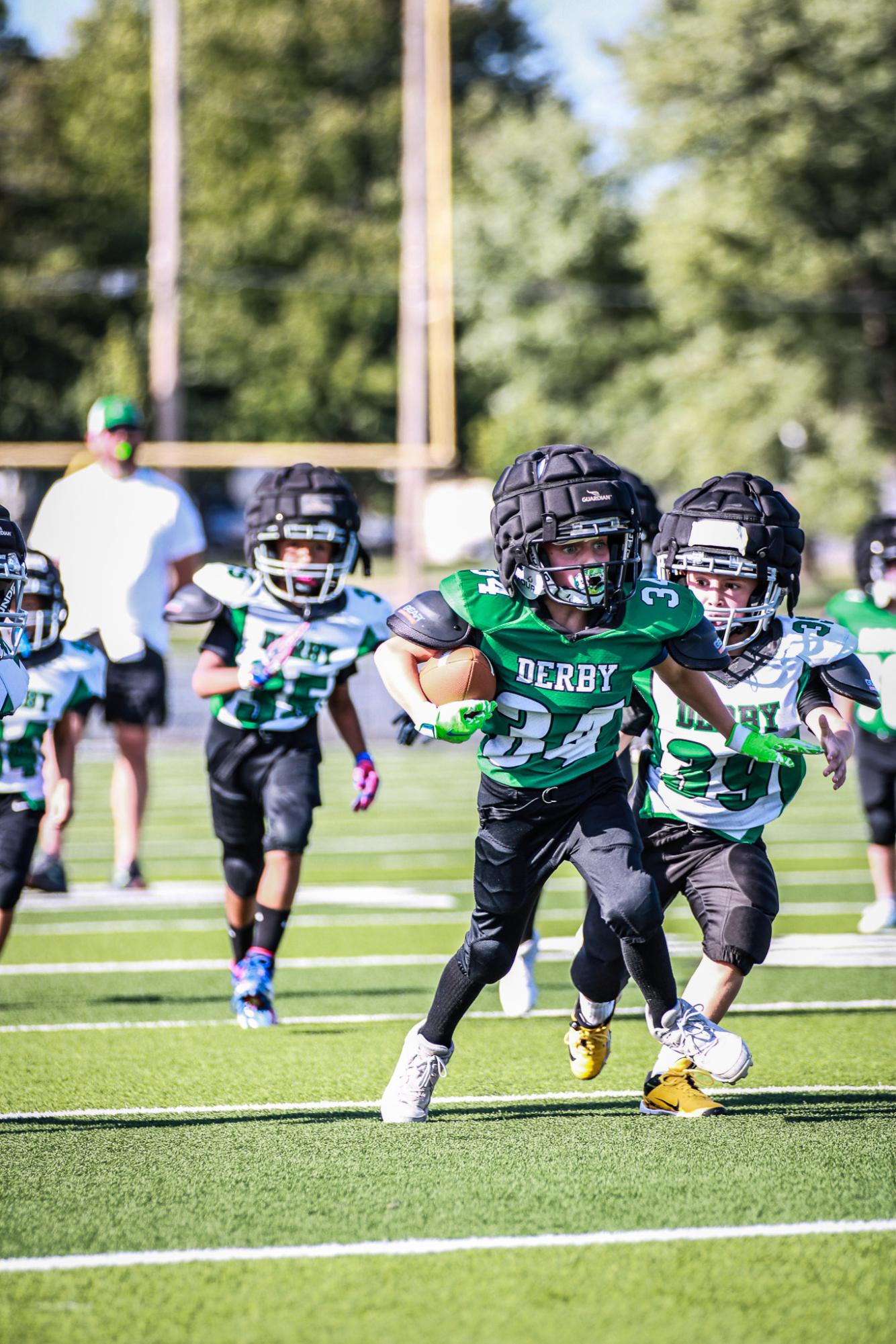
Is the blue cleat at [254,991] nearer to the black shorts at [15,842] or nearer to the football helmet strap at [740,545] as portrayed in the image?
the black shorts at [15,842]

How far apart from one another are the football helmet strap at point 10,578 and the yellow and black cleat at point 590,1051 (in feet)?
6.10

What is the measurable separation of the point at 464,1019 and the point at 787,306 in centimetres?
2454

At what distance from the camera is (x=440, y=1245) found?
3.39 metres

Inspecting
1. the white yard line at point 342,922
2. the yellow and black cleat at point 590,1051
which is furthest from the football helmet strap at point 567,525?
the white yard line at point 342,922

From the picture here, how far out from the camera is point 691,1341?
290 cm

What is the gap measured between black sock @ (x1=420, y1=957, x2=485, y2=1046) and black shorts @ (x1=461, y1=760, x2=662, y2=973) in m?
0.04

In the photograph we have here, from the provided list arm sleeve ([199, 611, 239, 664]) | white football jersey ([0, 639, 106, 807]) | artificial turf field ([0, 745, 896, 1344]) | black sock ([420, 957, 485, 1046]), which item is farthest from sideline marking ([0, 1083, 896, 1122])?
arm sleeve ([199, 611, 239, 664])

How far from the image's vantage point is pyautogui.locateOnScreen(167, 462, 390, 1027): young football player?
18.5ft

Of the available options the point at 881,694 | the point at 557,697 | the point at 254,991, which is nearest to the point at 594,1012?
the point at 557,697

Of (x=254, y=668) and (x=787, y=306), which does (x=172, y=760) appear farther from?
(x=787, y=306)

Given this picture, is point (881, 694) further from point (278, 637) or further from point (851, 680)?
point (278, 637)

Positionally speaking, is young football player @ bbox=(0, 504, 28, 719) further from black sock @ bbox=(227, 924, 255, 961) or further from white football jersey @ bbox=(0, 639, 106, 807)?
black sock @ bbox=(227, 924, 255, 961)

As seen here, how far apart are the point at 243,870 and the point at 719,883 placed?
1899mm

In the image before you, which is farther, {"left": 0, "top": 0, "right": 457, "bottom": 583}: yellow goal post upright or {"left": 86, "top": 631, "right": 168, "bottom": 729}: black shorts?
{"left": 0, "top": 0, "right": 457, "bottom": 583}: yellow goal post upright
